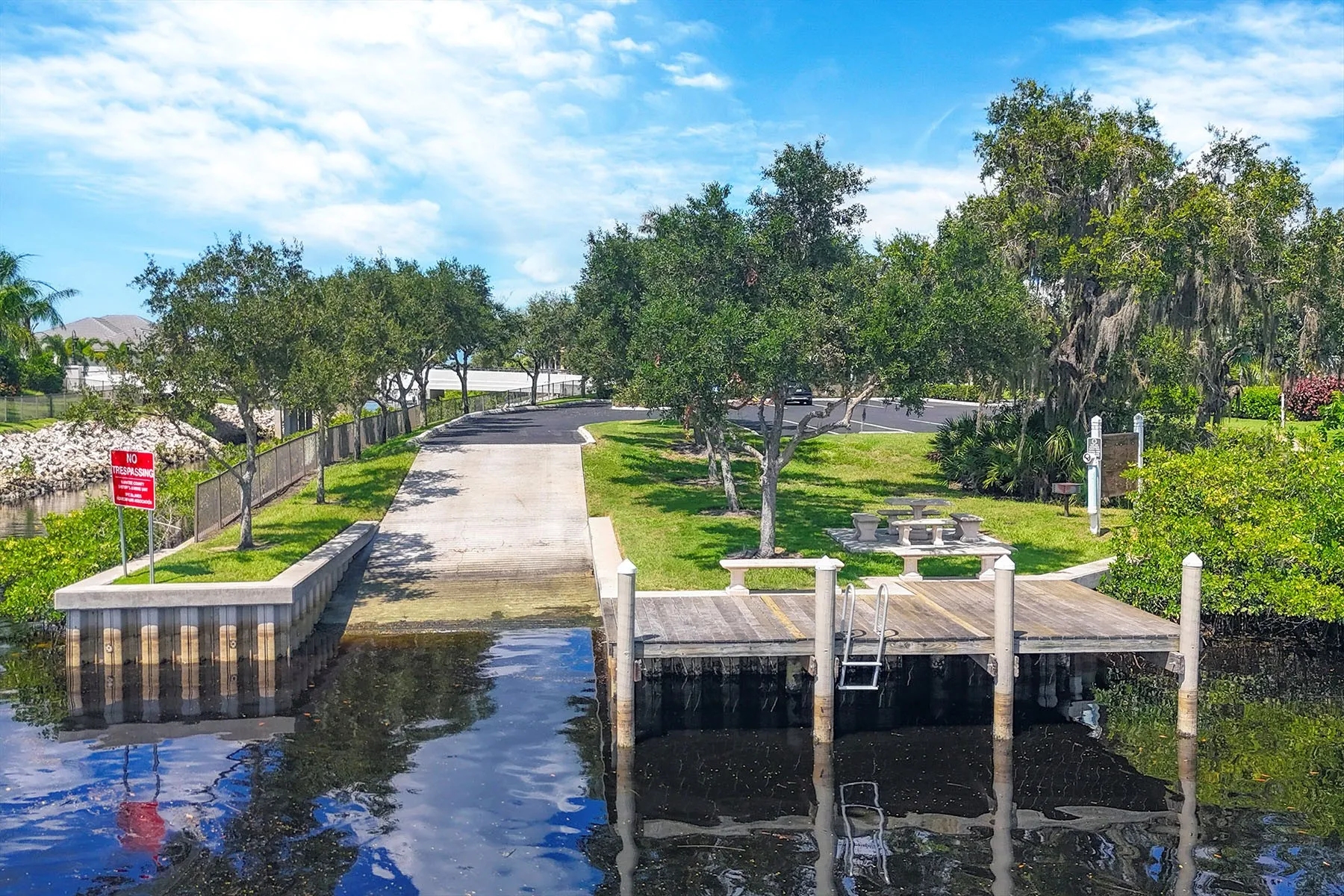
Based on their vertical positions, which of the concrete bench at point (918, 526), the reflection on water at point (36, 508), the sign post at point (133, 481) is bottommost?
the reflection on water at point (36, 508)

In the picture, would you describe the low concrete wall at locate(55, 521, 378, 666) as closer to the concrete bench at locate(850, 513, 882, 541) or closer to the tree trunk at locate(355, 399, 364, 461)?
the concrete bench at locate(850, 513, 882, 541)

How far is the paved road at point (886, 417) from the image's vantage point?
154 feet

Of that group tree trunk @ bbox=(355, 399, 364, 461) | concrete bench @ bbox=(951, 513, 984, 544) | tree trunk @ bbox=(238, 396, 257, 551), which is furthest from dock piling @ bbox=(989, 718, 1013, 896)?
tree trunk @ bbox=(355, 399, 364, 461)

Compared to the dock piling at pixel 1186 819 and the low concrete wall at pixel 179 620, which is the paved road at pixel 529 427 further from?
the dock piling at pixel 1186 819

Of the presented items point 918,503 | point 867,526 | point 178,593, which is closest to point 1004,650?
point 867,526

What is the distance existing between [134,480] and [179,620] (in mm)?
2784

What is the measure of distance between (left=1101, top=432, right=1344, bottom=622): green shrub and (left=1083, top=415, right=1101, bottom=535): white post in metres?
5.17

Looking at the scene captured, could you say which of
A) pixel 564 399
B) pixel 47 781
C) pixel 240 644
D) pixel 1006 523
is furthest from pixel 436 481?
pixel 564 399

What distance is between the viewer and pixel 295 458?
3109 cm

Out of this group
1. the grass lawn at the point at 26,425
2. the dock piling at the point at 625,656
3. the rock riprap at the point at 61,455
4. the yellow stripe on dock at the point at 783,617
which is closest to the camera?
the dock piling at the point at 625,656

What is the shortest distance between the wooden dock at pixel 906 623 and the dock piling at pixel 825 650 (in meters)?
0.38

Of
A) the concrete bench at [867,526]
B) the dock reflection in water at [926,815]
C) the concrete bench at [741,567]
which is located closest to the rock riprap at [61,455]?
the concrete bench at [867,526]

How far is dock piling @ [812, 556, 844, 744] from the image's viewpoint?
1396 centimetres

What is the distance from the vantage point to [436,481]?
103 ft
